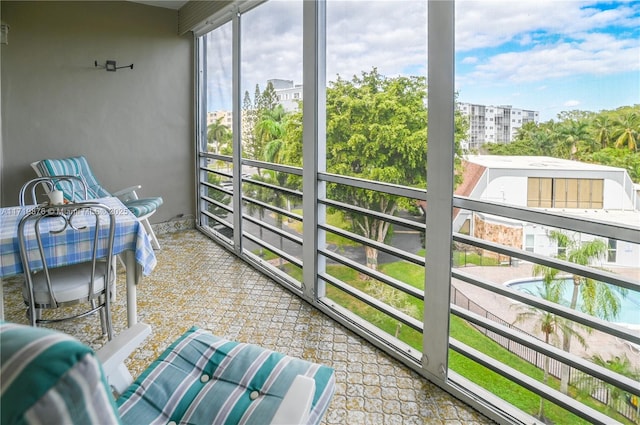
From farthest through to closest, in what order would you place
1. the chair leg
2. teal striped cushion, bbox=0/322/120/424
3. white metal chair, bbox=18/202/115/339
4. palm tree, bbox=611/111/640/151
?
the chair leg → white metal chair, bbox=18/202/115/339 → palm tree, bbox=611/111/640/151 → teal striped cushion, bbox=0/322/120/424

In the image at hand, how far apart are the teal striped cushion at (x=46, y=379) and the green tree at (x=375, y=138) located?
1875 mm

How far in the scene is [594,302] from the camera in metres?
1.61

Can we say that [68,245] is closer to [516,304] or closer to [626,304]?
[516,304]

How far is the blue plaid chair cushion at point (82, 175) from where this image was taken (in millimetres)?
4059

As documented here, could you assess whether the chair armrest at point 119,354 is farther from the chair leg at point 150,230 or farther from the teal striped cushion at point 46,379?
the chair leg at point 150,230

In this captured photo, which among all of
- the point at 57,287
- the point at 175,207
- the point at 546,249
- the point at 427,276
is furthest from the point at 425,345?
the point at 175,207

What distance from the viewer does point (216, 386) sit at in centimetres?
136

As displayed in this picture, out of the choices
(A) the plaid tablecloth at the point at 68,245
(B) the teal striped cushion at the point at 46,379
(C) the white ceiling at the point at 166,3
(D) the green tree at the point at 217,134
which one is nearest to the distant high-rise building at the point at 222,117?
(D) the green tree at the point at 217,134

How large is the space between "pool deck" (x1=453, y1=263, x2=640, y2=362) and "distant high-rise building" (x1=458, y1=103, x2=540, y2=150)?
0.55 m

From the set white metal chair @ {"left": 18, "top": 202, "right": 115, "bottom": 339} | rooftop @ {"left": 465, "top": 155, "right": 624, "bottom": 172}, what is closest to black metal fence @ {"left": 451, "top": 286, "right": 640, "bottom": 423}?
rooftop @ {"left": 465, "top": 155, "right": 624, "bottom": 172}

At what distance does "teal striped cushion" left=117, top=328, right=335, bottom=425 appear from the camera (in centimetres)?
125

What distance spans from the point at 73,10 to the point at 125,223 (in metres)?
3.39

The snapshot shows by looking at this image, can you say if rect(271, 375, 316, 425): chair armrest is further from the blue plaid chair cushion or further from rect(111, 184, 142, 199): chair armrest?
rect(111, 184, 142, 199): chair armrest

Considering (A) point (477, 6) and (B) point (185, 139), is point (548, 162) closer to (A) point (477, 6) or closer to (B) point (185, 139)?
(A) point (477, 6)
